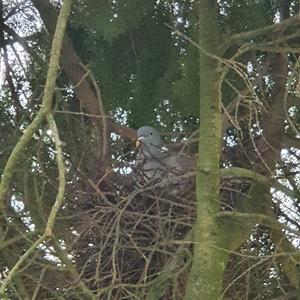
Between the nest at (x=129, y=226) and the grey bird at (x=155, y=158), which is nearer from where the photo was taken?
the nest at (x=129, y=226)

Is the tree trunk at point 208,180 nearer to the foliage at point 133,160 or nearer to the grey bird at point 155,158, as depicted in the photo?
the foliage at point 133,160

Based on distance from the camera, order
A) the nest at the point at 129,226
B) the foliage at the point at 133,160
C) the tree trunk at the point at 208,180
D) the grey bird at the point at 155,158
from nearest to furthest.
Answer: the tree trunk at the point at 208,180
the foliage at the point at 133,160
the nest at the point at 129,226
the grey bird at the point at 155,158

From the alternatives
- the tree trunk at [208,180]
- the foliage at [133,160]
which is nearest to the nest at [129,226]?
the foliage at [133,160]

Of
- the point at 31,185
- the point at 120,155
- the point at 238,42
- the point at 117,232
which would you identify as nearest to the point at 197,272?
the point at 117,232

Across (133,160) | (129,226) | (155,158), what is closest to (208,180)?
(129,226)

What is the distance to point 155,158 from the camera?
2639 millimetres

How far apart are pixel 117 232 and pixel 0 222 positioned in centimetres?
30

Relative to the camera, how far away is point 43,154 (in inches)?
101

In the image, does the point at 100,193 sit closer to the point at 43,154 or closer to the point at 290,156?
the point at 43,154

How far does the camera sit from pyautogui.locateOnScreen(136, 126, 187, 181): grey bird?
2.50m

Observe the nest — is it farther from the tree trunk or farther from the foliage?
the tree trunk

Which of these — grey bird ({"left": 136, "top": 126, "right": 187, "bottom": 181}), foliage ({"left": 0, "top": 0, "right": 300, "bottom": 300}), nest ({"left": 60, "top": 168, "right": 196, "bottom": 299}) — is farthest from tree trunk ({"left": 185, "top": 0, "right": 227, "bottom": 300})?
grey bird ({"left": 136, "top": 126, "right": 187, "bottom": 181})

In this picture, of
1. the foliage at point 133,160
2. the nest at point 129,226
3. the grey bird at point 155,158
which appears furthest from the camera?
the grey bird at point 155,158

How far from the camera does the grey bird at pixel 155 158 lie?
2.50 metres
